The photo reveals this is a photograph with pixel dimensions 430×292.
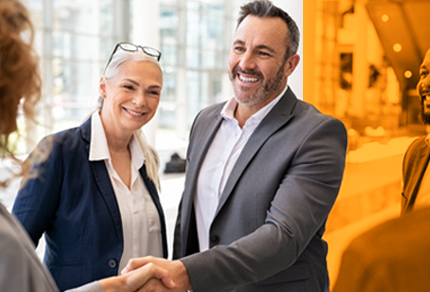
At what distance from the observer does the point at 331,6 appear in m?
2.72

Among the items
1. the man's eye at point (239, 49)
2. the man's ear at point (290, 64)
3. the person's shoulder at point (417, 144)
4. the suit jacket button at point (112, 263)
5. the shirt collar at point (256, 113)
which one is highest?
the man's eye at point (239, 49)

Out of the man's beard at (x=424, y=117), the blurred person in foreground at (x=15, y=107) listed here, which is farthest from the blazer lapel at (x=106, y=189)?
the man's beard at (x=424, y=117)

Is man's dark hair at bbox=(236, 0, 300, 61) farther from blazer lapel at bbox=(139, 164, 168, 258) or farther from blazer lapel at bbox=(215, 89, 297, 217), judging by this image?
blazer lapel at bbox=(139, 164, 168, 258)

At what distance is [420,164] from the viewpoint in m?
2.40

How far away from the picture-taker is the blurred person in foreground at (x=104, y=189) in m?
1.99

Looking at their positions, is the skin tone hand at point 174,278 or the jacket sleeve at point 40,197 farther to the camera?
the jacket sleeve at point 40,197

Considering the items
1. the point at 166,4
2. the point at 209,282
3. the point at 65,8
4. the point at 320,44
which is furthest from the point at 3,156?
the point at 166,4

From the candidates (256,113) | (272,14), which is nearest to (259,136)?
(256,113)

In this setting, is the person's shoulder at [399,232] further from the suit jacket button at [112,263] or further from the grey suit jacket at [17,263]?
the grey suit jacket at [17,263]

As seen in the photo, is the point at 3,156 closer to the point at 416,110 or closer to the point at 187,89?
the point at 416,110

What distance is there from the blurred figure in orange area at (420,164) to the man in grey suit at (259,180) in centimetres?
62

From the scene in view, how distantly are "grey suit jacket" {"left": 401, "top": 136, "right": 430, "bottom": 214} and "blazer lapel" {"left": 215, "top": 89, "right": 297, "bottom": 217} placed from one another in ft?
2.52

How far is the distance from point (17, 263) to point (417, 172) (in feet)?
7.08

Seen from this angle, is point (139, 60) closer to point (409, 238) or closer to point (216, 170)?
point (216, 170)
